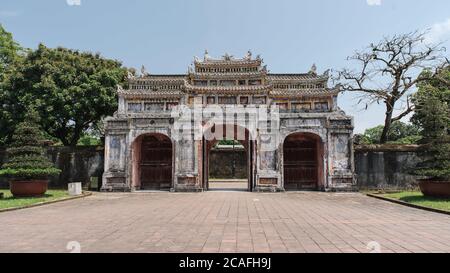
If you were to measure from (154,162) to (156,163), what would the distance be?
15cm

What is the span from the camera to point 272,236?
6512 mm

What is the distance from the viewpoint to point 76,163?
73.0ft

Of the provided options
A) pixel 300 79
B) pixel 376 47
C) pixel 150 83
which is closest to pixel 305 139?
pixel 300 79

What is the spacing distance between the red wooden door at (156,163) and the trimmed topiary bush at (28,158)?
7564 millimetres

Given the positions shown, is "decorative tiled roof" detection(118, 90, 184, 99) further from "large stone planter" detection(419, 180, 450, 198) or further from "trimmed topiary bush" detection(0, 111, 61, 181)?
"large stone planter" detection(419, 180, 450, 198)

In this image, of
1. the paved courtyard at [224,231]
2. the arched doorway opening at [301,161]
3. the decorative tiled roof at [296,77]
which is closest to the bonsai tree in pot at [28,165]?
the paved courtyard at [224,231]

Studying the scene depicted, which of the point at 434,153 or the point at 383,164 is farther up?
the point at 434,153

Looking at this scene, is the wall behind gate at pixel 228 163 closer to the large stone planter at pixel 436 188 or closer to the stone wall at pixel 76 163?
the stone wall at pixel 76 163

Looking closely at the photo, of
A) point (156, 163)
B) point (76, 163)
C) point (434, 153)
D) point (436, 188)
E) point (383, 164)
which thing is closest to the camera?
point (436, 188)

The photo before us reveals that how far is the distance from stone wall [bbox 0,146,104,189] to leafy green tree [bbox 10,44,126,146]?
2.60 metres

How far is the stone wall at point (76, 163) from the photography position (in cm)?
2212

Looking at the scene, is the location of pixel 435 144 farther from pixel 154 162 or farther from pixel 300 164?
pixel 154 162

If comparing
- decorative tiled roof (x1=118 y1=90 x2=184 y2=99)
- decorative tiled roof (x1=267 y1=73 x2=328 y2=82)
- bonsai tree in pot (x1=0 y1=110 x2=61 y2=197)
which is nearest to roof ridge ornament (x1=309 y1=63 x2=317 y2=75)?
decorative tiled roof (x1=267 y1=73 x2=328 y2=82)

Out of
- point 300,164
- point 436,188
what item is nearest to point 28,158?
point 300,164
